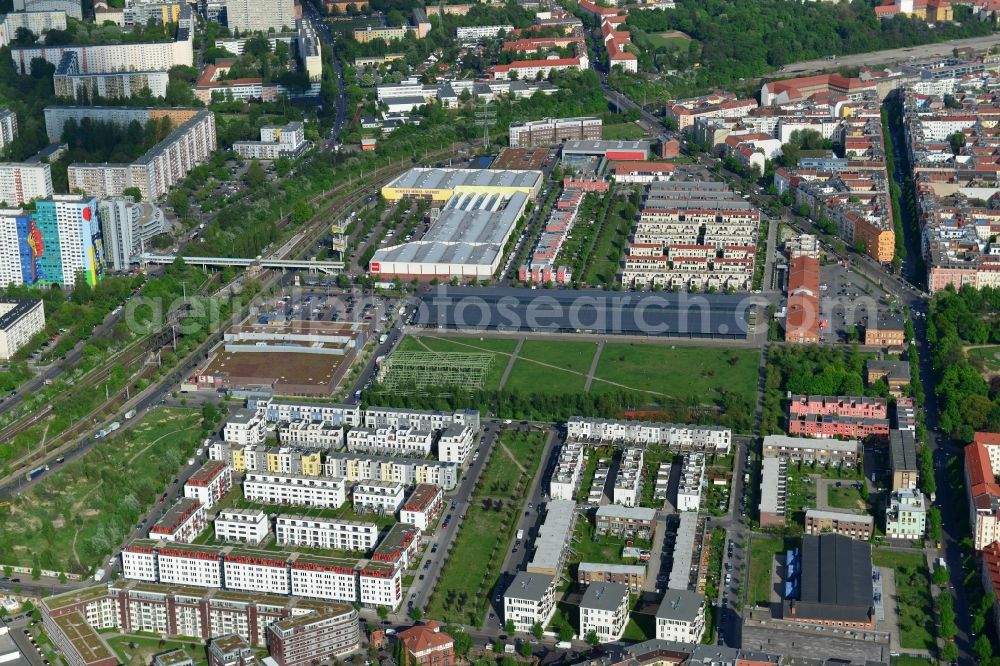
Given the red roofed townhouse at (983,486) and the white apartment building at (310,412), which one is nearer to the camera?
the red roofed townhouse at (983,486)

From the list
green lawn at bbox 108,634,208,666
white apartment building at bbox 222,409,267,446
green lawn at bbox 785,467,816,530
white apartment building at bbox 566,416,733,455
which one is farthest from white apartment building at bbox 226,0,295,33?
green lawn at bbox 108,634,208,666

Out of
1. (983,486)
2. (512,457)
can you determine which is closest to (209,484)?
(512,457)

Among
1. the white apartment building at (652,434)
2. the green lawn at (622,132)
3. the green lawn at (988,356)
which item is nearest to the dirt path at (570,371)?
the white apartment building at (652,434)

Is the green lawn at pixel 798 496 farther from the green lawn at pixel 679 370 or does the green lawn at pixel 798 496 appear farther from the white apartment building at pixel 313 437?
the white apartment building at pixel 313 437

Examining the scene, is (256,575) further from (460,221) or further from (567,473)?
(460,221)

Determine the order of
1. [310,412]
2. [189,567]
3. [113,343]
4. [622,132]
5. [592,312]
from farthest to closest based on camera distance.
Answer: [622,132] → [592,312] → [113,343] → [310,412] → [189,567]

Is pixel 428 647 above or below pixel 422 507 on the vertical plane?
below

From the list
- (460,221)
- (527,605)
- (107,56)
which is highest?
(107,56)

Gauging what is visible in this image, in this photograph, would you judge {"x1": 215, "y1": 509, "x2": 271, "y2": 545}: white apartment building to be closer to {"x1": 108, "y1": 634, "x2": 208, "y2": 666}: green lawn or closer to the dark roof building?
{"x1": 108, "y1": 634, "x2": 208, "y2": 666}: green lawn
